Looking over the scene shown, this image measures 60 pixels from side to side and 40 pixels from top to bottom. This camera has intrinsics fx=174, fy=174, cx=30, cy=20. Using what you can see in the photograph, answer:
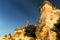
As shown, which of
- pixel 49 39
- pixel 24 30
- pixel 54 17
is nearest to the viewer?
pixel 49 39

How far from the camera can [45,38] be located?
5066 centimetres

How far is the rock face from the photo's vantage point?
5006 cm

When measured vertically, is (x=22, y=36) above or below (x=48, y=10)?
below

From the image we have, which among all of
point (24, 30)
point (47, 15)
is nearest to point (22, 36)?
point (24, 30)

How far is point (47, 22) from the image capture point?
5428cm

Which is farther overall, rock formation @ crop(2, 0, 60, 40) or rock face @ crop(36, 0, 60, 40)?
rock formation @ crop(2, 0, 60, 40)

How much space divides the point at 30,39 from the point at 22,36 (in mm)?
5793

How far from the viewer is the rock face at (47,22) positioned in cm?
5006

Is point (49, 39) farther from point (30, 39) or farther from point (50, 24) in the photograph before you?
point (30, 39)

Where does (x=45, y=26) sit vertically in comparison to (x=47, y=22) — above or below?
below

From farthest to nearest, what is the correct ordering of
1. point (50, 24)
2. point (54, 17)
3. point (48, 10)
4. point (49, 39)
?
point (48, 10), point (54, 17), point (50, 24), point (49, 39)

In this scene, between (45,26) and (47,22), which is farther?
(47,22)

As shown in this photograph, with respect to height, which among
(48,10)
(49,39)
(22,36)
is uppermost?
(48,10)

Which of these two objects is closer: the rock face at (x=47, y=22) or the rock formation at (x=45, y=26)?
the rock face at (x=47, y=22)
